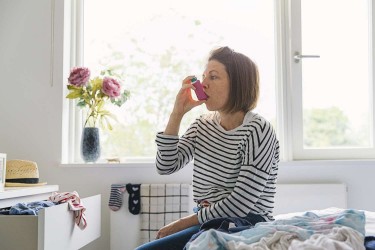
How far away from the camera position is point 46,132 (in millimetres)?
2297

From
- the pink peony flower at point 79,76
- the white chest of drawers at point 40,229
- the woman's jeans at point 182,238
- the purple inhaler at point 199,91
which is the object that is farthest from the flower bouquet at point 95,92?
the woman's jeans at point 182,238

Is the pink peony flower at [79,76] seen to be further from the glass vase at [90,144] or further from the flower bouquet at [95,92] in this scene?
the glass vase at [90,144]

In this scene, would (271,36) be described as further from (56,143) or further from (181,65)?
(56,143)

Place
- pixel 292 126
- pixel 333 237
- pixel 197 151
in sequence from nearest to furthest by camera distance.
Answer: pixel 333 237 < pixel 197 151 < pixel 292 126

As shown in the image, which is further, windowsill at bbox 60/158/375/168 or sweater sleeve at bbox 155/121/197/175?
windowsill at bbox 60/158/375/168

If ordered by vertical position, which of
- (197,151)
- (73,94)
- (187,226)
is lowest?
(187,226)

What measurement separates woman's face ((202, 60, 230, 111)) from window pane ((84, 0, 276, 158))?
99 centimetres

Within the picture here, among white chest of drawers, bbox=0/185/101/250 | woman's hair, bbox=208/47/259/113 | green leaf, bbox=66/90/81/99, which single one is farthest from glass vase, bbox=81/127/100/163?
woman's hair, bbox=208/47/259/113

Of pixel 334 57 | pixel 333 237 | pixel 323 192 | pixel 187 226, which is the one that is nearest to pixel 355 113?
pixel 334 57

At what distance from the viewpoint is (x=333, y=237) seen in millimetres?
951

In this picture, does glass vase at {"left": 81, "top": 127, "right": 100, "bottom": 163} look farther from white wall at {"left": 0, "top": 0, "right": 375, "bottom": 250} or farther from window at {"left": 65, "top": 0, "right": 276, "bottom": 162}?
window at {"left": 65, "top": 0, "right": 276, "bottom": 162}

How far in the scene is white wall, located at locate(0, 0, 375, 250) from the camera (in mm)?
2281

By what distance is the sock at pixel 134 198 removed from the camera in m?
2.16

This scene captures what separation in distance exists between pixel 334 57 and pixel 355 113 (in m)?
0.32
